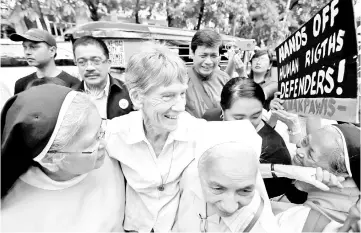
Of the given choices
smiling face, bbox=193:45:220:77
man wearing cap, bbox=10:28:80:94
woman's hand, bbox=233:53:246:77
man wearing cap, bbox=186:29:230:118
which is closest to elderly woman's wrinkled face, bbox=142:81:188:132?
man wearing cap, bbox=186:29:230:118

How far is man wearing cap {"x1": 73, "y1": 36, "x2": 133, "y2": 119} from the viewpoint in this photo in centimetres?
259

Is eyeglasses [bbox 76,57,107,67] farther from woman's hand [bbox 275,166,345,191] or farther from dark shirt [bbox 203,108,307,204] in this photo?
woman's hand [bbox 275,166,345,191]

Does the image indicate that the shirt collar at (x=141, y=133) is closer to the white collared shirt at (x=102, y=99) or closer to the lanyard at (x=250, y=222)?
the lanyard at (x=250, y=222)

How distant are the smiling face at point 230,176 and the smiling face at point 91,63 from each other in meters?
1.72

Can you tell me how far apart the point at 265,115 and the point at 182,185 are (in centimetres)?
146

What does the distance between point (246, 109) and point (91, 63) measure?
1.48 m

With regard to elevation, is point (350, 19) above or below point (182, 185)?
above

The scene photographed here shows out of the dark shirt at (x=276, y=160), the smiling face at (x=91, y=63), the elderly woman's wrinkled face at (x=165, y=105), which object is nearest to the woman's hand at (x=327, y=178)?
the dark shirt at (x=276, y=160)

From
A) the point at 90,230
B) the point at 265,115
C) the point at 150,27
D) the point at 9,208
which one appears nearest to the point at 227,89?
the point at 265,115

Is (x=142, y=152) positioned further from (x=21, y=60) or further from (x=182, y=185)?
(x=21, y=60)

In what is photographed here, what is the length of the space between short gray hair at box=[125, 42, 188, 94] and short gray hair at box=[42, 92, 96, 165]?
A: 0.34 meters

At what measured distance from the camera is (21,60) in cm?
779

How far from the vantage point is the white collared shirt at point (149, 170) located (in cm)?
156

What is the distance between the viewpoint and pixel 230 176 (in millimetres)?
1210
